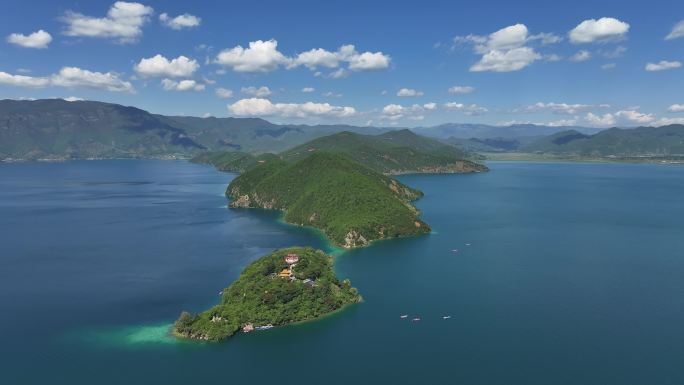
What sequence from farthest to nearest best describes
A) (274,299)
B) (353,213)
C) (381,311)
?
(353,213) < (381,311) < (274,299)

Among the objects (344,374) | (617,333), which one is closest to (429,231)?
(617,333)

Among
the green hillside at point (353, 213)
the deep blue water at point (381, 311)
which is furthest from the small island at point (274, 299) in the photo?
the green hillside at point (353, 213)

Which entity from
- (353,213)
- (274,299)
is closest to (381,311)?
(274,299)

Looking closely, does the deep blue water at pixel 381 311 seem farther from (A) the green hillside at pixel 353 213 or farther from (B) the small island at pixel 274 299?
(A) the green hillside at pixel 353 213

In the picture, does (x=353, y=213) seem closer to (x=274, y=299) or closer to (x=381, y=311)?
(x=381, y=311)

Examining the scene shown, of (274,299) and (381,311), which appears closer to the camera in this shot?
(274,299)

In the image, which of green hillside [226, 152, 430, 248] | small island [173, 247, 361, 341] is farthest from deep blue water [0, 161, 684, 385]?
green hillside [226, 152, 430, 248]

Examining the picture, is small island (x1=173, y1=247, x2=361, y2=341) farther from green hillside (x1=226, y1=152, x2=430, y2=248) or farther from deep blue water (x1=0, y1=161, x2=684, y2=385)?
green hillside (x1=226, y1=152, x2=430, y2=248)
